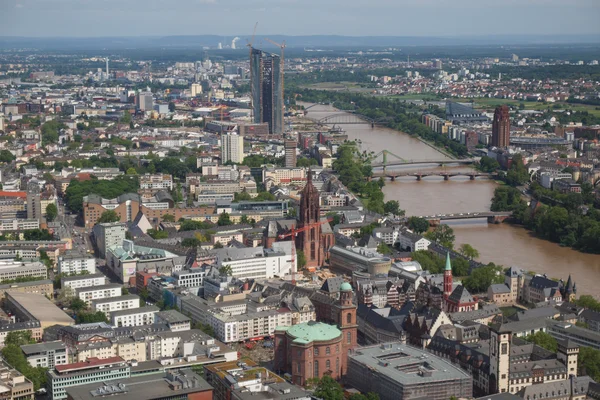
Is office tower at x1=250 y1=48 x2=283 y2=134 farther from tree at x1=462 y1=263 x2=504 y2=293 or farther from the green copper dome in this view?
the green copper dome

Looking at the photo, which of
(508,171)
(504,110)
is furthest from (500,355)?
(504,110)

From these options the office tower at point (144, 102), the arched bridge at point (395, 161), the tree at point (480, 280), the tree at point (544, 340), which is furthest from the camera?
the office tower at point (144, 102)

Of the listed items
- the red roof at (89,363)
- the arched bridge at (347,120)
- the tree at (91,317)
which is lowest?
the arched bridge at (347,120)

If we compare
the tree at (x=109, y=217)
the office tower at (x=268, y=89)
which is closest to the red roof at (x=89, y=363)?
the tree at (x=109, y=217)

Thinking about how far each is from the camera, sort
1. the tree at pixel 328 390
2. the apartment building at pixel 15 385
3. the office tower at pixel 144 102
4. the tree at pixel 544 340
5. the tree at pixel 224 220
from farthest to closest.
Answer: the office tower at pixel 144 102 → the tree at pixel 224 220 → the tree at pixel 544 340 → the tree at pixel 328 390 → the apartment building at pixel 15 385

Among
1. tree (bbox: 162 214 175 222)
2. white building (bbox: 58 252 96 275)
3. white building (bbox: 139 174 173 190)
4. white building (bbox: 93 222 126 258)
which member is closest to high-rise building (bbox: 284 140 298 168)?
white building (bbox: 139 174 173 190)

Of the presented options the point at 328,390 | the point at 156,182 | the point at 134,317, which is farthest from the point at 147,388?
the point at 156,182

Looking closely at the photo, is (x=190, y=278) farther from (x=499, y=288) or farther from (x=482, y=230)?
(x=482, y=230)

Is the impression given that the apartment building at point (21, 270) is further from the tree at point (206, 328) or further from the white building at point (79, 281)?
the tree at point (206, 328)
